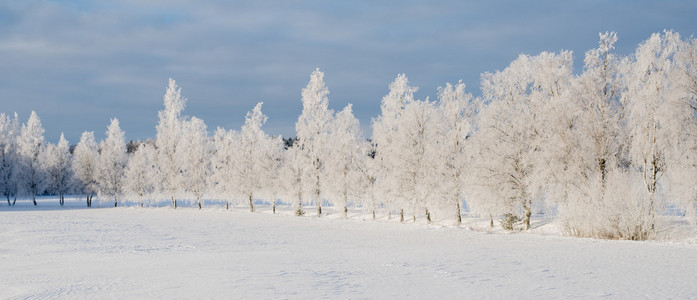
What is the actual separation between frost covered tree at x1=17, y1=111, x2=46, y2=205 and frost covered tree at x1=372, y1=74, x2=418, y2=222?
59821mm

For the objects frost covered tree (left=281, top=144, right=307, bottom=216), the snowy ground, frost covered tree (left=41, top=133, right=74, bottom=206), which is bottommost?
the snowy ground

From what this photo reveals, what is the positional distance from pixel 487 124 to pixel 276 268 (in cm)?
2060

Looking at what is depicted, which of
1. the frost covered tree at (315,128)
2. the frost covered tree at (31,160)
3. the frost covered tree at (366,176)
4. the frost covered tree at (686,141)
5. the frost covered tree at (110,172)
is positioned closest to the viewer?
the frost covered tree at (686,141)

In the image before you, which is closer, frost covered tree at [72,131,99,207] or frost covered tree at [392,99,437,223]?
frost covered tree at [392,99,437,223]


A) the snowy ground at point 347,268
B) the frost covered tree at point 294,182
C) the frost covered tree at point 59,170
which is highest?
the frost covered tree at point 59,170

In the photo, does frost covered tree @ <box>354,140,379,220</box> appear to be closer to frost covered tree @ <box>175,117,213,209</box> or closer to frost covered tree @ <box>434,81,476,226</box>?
frost covered tree @ <box>434,81,476,226</box>

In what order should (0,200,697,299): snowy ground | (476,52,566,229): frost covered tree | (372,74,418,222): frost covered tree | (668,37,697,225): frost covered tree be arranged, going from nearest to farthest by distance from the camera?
(0,200,697,299): snowy ground, (668,37,697,225): frost covered tree, (476,52,566,229): frost covered tree, (372,74,418,222): frost covered tree

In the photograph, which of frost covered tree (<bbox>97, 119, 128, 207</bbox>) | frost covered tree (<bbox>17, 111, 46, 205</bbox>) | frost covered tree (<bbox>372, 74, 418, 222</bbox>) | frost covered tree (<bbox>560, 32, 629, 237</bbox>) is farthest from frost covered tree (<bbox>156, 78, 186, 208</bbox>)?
frost covered tree (<bbox>560, 32, 629, 237</bbox>)

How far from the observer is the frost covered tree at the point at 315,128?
150 feet

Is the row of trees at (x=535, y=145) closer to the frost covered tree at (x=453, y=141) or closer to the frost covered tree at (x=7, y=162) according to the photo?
the frost covered tree at (x=453, y=141)

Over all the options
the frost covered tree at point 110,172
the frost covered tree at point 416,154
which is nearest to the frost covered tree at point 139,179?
the frost covered tree at point 110,172

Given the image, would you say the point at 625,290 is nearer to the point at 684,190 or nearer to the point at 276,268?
the point at 276,268

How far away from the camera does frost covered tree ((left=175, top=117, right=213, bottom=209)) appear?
60.6 m

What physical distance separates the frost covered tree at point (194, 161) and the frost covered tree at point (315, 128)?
19542 mm
